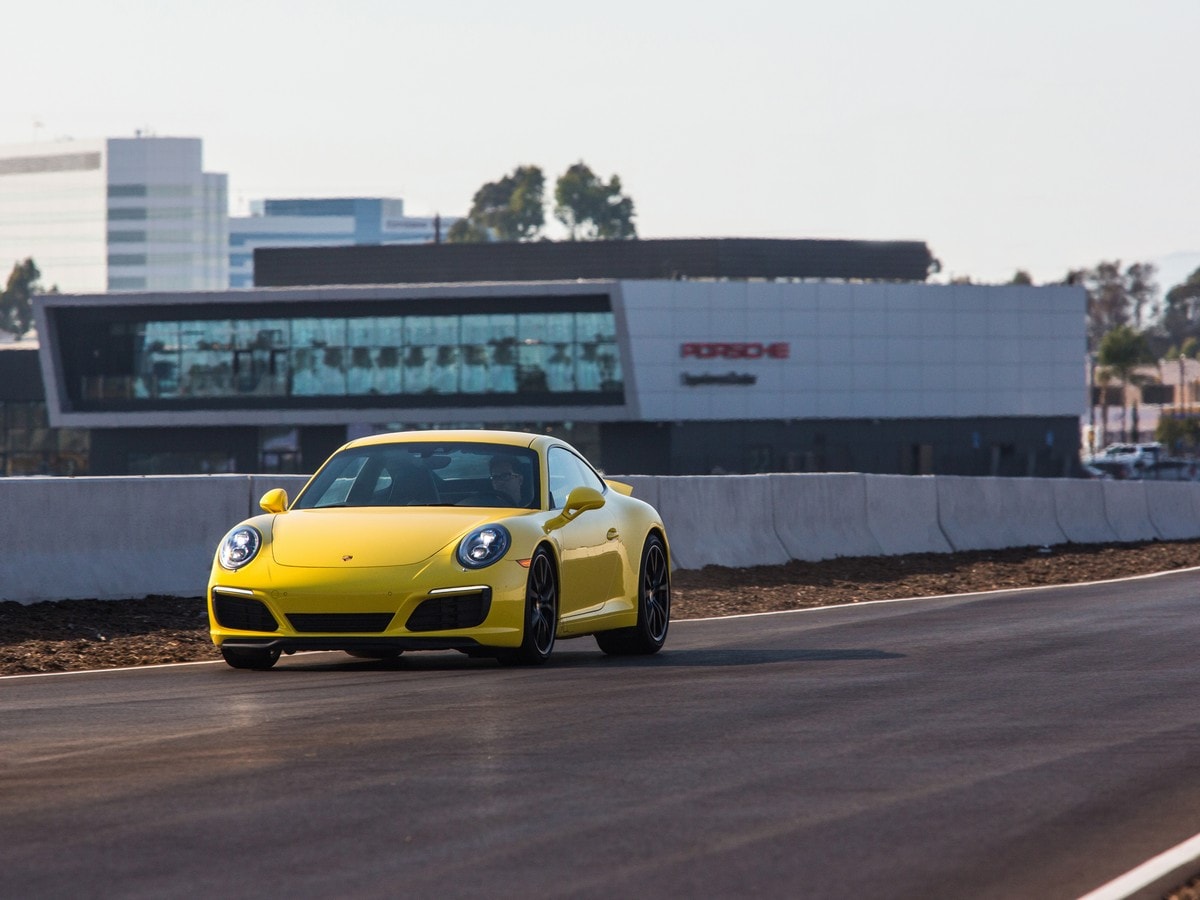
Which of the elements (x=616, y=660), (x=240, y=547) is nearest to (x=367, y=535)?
(x=240, y=547)

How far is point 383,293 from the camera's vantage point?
3440 inches

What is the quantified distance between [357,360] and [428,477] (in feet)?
251

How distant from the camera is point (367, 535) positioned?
11648mm

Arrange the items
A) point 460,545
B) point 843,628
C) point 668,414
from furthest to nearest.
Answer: point 668,414, point 843,628, point 460,545

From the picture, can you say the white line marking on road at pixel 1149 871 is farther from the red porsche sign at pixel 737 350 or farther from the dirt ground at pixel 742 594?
the red porsche sign at pixel 737 350

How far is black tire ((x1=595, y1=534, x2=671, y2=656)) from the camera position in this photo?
13062mm

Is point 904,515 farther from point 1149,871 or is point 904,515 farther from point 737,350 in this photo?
point 737,350

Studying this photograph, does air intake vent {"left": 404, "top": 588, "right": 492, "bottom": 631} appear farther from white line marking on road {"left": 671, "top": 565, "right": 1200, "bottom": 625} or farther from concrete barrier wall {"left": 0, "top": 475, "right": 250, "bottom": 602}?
concrete barrier wall {"left": 0, "top": 475, "right": 250, "bottom": 602}

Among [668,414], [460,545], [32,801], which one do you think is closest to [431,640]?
[460,545]

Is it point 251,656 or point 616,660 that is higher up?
point 251,656

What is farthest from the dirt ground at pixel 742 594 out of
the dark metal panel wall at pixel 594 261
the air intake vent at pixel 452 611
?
the dark metal panel wall at pixel 594 261

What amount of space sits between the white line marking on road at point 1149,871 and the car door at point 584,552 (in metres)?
6.00

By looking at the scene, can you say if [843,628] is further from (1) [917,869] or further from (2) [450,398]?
(2) [450,398]

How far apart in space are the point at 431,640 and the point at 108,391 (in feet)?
264
